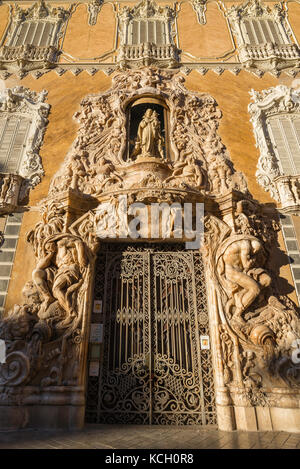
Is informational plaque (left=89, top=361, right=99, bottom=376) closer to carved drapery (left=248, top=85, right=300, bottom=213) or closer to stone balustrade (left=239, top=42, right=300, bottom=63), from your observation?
carved drapery (left=248, top=85, right=300, bottom=213)

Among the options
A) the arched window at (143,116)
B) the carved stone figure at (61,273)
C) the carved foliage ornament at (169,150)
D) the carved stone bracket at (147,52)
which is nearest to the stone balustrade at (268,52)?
the carved stone bracket at (147,52)

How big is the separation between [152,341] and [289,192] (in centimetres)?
499

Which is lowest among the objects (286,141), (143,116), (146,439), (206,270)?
(146,439)

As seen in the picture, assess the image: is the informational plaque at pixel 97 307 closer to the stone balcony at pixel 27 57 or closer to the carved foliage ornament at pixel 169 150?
the carved foliage ornament at pixel 169 150

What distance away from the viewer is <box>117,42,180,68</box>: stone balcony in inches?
444

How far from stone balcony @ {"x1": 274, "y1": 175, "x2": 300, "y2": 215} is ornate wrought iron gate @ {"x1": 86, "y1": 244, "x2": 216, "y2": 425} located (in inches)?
107

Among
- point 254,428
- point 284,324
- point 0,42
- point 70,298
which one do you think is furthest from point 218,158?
point 0,42

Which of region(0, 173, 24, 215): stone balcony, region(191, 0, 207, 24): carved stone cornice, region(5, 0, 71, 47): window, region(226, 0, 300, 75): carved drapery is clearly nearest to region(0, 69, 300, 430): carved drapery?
region(0, 173, 24, 215): stone balcony

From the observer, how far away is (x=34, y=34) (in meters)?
12.9

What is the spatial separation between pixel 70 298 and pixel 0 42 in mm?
11958

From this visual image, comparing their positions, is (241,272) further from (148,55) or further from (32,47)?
(32,47)

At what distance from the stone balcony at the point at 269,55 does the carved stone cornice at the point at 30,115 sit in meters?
7.52

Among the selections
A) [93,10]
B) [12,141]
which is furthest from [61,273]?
[93,10]
